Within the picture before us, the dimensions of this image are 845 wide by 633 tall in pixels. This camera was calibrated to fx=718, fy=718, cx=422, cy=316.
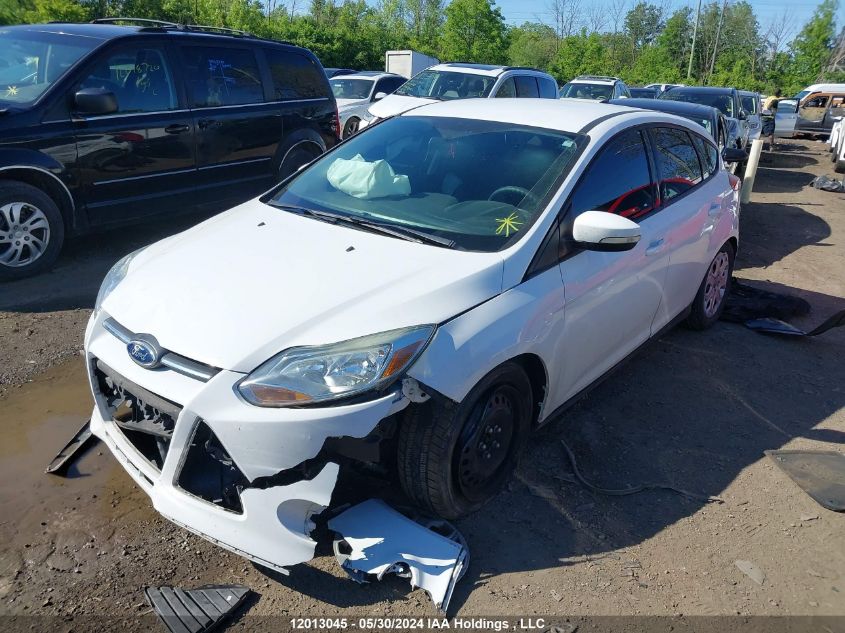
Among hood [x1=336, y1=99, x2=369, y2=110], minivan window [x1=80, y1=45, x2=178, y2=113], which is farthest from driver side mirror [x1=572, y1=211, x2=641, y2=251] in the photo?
hood [x1=336, y1=99, x2=369, y2=110]

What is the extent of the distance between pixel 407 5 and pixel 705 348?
2063 inches

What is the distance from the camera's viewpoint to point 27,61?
244 inches

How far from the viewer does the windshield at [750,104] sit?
55.5ft

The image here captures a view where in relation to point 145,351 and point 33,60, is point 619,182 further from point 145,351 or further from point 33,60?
point 33,60

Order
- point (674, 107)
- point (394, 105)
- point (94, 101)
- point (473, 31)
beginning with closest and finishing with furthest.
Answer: point (94, 101)
point (674, 107)
point (394, 105)
point (473, 31)

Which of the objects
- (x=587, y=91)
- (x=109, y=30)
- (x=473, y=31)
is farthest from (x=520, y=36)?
(x=109, y=30)

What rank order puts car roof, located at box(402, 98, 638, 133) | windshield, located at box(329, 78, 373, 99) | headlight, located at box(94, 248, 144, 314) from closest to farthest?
headlight, located at box(94, 248, 144, 314)
car roof, located at box(402, 98, 638, 133)
windshield, located at box(329, 78, 373, 99)

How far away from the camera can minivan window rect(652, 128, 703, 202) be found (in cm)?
454

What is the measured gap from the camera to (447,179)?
12.6ft

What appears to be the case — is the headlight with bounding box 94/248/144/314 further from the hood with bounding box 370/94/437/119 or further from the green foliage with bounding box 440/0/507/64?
the green foliage with bounding box 440/0/507/64

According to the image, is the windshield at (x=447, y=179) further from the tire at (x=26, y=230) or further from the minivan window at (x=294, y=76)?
the minivan window at (x=294, y=76)

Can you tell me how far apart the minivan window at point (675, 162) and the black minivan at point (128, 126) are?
4279mm

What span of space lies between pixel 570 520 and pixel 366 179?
208 centimetres

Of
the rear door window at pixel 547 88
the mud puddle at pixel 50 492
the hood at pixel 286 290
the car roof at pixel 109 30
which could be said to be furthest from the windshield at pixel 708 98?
the mud puddle at pixel 50 492
